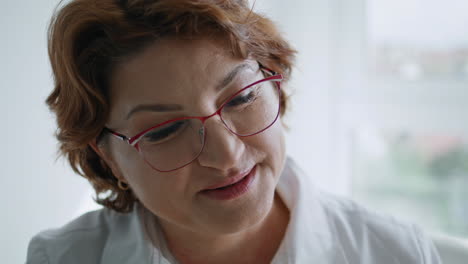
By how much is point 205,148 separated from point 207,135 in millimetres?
27

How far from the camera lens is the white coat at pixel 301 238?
109cm

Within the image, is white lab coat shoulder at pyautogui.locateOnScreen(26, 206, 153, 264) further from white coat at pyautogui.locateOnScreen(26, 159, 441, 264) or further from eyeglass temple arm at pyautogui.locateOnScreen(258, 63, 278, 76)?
eyeglass temple arm at pyautogui.locateOnScreen(258, 63, 278, 76)

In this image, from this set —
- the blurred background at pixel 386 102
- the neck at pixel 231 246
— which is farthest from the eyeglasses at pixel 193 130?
the blurred background at pixel 386 102

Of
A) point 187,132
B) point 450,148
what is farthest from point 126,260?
point 450,148

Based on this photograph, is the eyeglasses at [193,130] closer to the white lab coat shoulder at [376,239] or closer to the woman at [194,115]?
the woman at [194,115]

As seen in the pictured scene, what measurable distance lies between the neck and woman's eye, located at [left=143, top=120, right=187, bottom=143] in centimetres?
35

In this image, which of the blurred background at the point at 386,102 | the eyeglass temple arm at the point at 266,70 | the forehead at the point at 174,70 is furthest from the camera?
the blurred background at the point at 386,102

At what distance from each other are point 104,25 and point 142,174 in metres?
0.34

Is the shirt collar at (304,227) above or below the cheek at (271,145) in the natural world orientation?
→ below

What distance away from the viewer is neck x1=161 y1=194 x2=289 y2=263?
1.14m

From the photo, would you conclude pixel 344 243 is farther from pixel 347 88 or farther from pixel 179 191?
pixel 347 88

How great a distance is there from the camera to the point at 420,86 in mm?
2459

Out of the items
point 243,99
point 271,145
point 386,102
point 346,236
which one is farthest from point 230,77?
point 386,102

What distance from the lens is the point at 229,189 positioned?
36.2 inches
